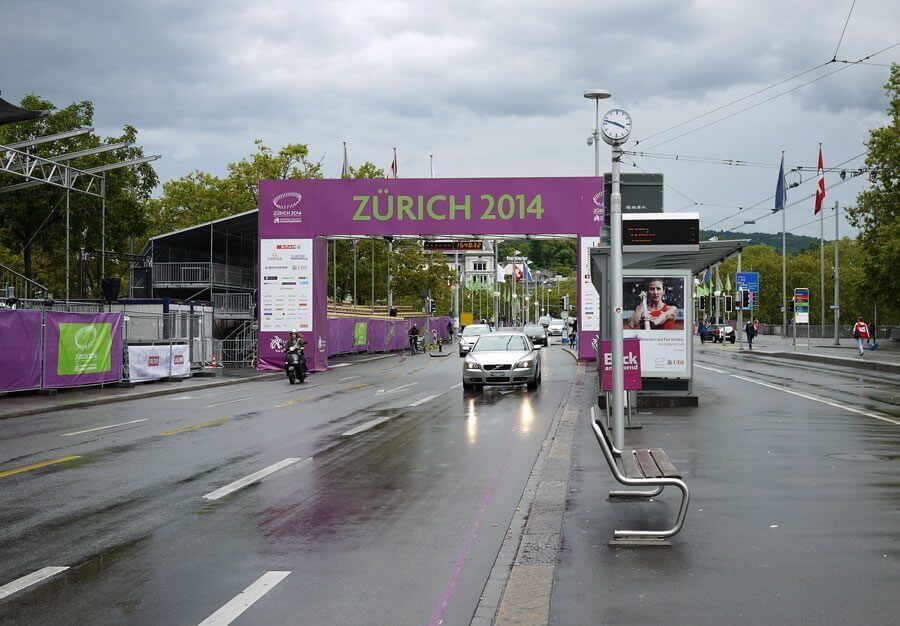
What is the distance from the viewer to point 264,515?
8398 millimetres

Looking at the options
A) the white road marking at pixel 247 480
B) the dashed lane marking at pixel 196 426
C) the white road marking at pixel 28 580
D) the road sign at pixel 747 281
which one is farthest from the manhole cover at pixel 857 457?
the road sign at pixel 747 281

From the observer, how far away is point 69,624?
532cm

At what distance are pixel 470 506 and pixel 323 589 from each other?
115 inches

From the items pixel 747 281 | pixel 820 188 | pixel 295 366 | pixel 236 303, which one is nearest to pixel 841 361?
pixel 820 188

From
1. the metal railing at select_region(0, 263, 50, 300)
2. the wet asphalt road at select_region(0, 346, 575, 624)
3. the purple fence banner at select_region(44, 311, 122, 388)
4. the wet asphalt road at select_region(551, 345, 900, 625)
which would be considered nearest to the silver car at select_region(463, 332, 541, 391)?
the wet asphalt road at select_region(0, 346, 575, 624)

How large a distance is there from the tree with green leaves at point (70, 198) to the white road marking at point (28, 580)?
35.6 meters

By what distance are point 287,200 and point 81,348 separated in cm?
1176

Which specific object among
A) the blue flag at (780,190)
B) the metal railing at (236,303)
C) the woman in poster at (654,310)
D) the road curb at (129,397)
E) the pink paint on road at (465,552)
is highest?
the blue flag at (780,190)

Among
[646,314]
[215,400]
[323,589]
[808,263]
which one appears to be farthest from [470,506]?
[808,263]

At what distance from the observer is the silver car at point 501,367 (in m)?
23.6

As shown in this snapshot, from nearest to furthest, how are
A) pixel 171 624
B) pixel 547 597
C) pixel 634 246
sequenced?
pixel 171 624, pixel 547 597, pixel 634 246

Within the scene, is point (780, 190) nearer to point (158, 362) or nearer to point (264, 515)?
point (158, 362)

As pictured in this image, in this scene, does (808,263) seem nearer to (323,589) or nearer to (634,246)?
(634,246)

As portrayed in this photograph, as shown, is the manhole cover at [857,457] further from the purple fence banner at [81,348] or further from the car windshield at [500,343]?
the purple fence banner at [81,348]
